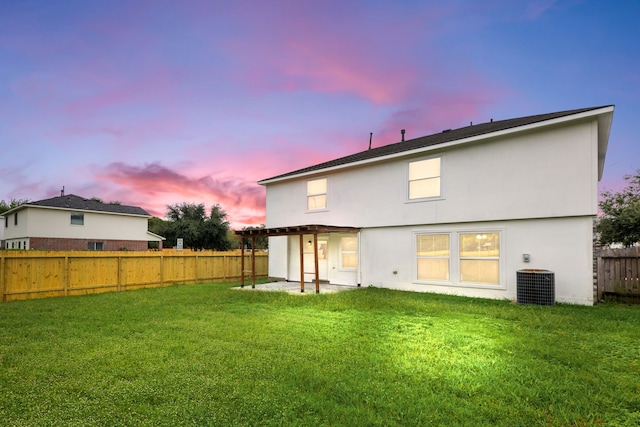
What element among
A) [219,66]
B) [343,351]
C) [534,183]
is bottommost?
[343,351]

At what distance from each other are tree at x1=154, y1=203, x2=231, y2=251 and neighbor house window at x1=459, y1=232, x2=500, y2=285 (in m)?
26.6

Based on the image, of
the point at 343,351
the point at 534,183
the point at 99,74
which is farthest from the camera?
the point at 99,74

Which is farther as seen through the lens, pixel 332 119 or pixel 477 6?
pixel 332 119

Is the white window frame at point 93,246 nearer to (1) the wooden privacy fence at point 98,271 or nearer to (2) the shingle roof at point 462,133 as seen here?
(1) the wooden privacy fence at point 98,271

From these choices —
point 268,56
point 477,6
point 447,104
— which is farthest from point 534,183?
point 268,56

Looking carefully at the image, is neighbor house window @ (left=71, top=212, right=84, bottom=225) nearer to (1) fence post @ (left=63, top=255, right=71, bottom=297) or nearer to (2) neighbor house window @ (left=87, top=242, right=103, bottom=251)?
(2) neighbor house window @ (left=87, top=242, right=103, bottom=251)

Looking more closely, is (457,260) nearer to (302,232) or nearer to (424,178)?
(424,178)

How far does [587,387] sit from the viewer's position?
371cm

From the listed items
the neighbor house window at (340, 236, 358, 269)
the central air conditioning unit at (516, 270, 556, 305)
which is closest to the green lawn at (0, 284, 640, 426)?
the central air conditioning unit at (516, 270, 556, 305)

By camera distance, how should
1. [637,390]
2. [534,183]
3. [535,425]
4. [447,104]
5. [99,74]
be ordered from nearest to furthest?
[535,425] → [637,390] → [534,183] → [99,74] → [447,104]

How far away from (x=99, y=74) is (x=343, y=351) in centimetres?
1302

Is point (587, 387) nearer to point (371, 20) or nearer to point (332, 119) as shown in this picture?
point (371, 20)

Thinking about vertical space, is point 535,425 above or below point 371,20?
below

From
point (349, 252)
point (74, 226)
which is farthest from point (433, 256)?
point (74, 226)
